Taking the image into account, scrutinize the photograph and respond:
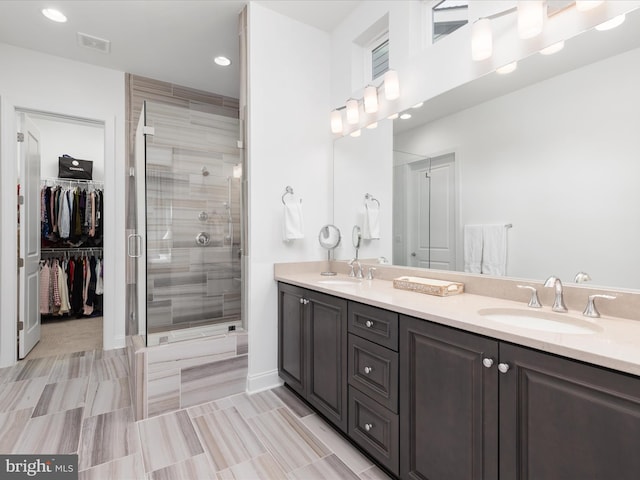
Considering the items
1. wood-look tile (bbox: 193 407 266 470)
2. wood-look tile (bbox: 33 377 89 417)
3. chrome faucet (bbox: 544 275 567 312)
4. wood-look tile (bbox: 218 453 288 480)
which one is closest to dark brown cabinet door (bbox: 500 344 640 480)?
chrome faucet (bbox: 544 275 567 312)

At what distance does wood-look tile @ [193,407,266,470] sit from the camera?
5.50 ft

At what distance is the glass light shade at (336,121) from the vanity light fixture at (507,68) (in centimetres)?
127

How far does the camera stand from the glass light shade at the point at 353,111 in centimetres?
250

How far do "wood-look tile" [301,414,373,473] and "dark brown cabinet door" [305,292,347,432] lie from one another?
78mm

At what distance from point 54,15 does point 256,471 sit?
3.45 m

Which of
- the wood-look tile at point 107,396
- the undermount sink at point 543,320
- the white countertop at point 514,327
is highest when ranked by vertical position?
the white countertop at point 514,327


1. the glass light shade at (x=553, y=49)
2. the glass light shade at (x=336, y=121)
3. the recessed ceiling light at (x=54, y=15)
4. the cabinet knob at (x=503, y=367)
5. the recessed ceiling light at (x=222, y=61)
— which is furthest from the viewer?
the recessed ceiling light at (x=222, y=61)

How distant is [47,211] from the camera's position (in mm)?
4180

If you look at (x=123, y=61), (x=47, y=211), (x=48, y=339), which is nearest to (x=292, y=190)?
(x=123, y=61)

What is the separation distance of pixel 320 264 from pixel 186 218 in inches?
43.8

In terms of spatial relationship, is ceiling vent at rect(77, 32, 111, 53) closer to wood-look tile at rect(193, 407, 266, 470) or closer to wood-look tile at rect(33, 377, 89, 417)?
wood-look tile at rect(33, 377, 89, 417)

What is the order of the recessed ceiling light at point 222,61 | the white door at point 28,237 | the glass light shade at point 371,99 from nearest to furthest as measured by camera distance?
the glass light shade at point 371,99 → the white door at point 28,237 → the recessed ceiling light at point 222,61

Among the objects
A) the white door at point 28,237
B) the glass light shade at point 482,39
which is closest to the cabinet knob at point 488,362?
the glass light shade at point 482,39

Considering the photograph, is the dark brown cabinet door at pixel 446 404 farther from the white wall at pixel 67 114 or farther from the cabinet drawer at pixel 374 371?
the white wall at pixel 67 114
